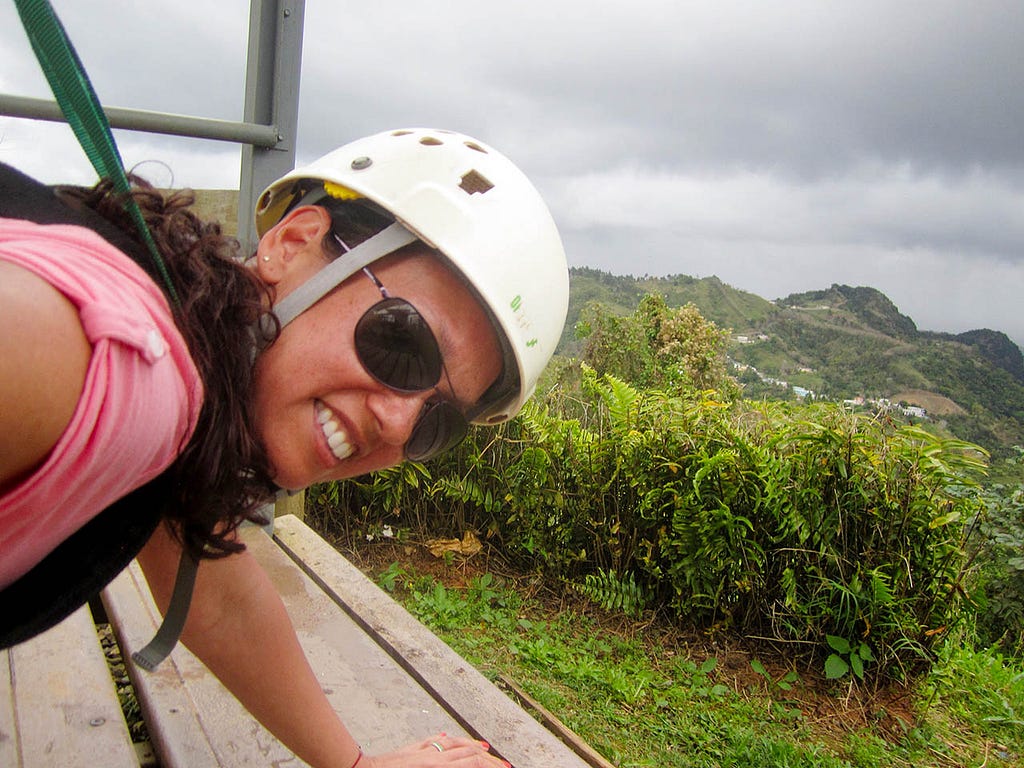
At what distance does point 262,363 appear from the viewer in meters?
1.20

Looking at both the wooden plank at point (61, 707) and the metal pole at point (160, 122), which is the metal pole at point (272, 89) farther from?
the wooden plank at point (61, 707)

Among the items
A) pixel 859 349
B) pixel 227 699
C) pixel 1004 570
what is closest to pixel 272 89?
pixel 227 699

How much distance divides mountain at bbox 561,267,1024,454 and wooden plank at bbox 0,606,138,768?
15.3 metres

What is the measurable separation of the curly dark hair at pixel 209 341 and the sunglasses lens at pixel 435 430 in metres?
0.27

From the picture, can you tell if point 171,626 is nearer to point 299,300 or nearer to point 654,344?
point 299,300

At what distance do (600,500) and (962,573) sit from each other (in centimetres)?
165

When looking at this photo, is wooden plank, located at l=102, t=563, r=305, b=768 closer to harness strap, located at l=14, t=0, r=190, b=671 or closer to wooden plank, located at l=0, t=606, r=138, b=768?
wooden plank, located at l=0, t=606, r=138, b=768

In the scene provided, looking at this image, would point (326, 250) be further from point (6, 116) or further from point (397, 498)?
point (397, 498)

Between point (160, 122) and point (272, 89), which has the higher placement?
point (272, 89)

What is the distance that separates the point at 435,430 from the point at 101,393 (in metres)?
0.74

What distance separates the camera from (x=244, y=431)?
1.06 metres

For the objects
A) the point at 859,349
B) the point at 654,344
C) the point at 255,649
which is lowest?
the point at 255,649

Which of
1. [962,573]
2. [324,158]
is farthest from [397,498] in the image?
[324,158]

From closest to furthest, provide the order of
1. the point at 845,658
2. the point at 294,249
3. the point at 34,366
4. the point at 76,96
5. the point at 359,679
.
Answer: the point at 34,366, the point at 76,96, the point at 294,249, the point at 359,679, the point at 845,658
